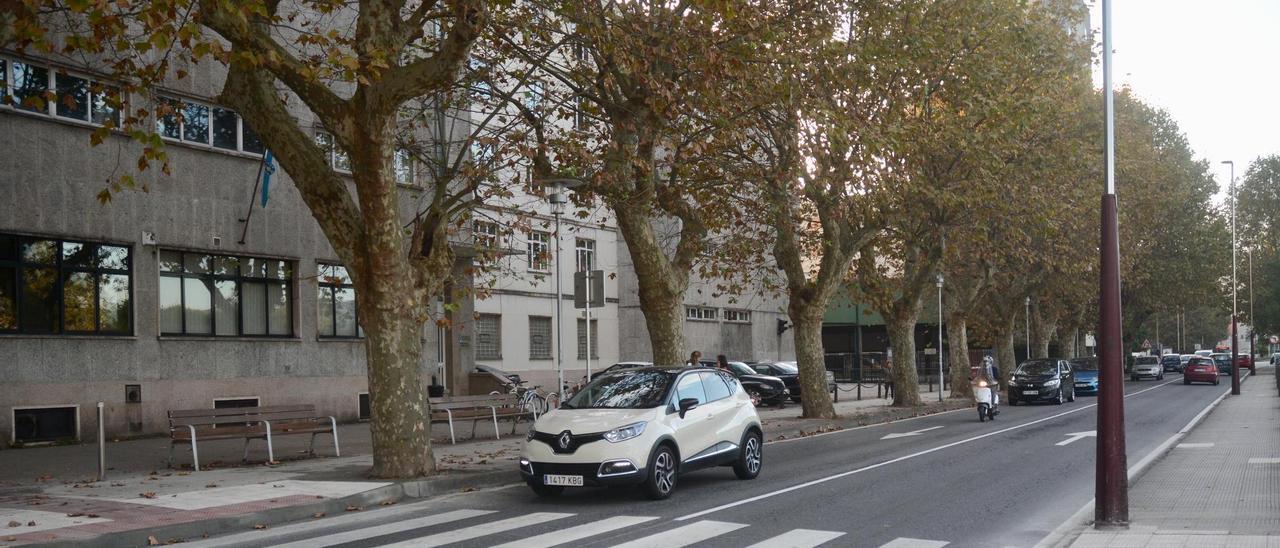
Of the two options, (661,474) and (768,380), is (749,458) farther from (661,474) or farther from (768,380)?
(768,380)

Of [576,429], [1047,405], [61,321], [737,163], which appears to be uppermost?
[737,163]

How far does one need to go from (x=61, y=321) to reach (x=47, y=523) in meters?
10.7

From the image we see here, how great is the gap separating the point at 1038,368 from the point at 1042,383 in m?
1.13

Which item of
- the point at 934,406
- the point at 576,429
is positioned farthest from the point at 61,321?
the point at 934,406

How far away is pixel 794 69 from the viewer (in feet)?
60.8

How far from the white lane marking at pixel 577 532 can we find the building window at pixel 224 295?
14397 mm

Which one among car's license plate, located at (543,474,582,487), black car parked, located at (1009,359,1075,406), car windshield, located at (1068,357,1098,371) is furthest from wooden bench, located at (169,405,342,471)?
car windshield, located at (1068,357,1098,371)

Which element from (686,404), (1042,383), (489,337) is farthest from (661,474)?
(1042,383)

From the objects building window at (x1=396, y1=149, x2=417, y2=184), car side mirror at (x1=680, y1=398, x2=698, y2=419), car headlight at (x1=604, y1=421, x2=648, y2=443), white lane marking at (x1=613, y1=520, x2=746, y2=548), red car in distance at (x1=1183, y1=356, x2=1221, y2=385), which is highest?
building window at (x1=396, y1=149, x2=417, y2=184)

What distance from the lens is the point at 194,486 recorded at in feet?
45.7

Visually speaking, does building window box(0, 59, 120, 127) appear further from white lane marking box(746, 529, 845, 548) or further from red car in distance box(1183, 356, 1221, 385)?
red car in distance box(1183, 356, 1221, 385)

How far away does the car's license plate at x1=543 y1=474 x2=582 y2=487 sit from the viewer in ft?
41.3

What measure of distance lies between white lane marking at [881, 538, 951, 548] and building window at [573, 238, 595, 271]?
30.2m

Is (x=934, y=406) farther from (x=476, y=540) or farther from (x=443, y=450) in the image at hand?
(x=476, y=540)
